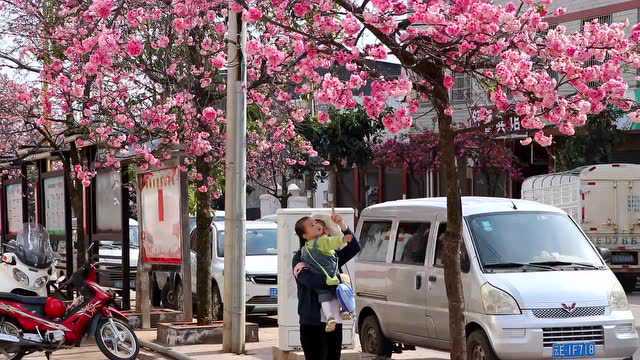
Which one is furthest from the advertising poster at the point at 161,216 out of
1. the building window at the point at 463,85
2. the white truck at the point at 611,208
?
the white truck at the point at 611,208

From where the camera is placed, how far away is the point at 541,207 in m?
11.9

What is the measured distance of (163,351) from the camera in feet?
46.7

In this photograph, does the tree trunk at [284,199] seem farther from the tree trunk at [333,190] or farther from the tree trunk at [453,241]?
the tree trunk at [453,241]

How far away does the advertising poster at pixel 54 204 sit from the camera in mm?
23234

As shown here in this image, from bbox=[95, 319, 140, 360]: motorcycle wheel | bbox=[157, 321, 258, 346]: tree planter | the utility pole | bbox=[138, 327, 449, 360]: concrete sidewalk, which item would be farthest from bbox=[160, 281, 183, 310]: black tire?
bbox=[95, 319, 140, 360]: motorcycle wheel

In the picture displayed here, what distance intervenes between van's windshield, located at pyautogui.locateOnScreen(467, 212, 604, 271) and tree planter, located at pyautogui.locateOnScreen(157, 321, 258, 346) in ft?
14.2

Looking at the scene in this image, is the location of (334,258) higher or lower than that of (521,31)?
lower

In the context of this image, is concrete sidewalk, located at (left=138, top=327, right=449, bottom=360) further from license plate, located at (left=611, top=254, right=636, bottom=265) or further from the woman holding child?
license plate, located at (left=611, top=254, right=636, bottom=265)

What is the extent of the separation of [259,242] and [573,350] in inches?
379

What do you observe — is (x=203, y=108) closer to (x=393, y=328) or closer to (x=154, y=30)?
(x=154, y=30)

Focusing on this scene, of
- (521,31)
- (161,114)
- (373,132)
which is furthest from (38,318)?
(373,132)

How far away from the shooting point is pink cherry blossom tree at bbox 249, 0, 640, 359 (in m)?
8.80

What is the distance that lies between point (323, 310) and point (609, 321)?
301 cm

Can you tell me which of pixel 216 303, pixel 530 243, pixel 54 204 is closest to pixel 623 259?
pixel 216 303
